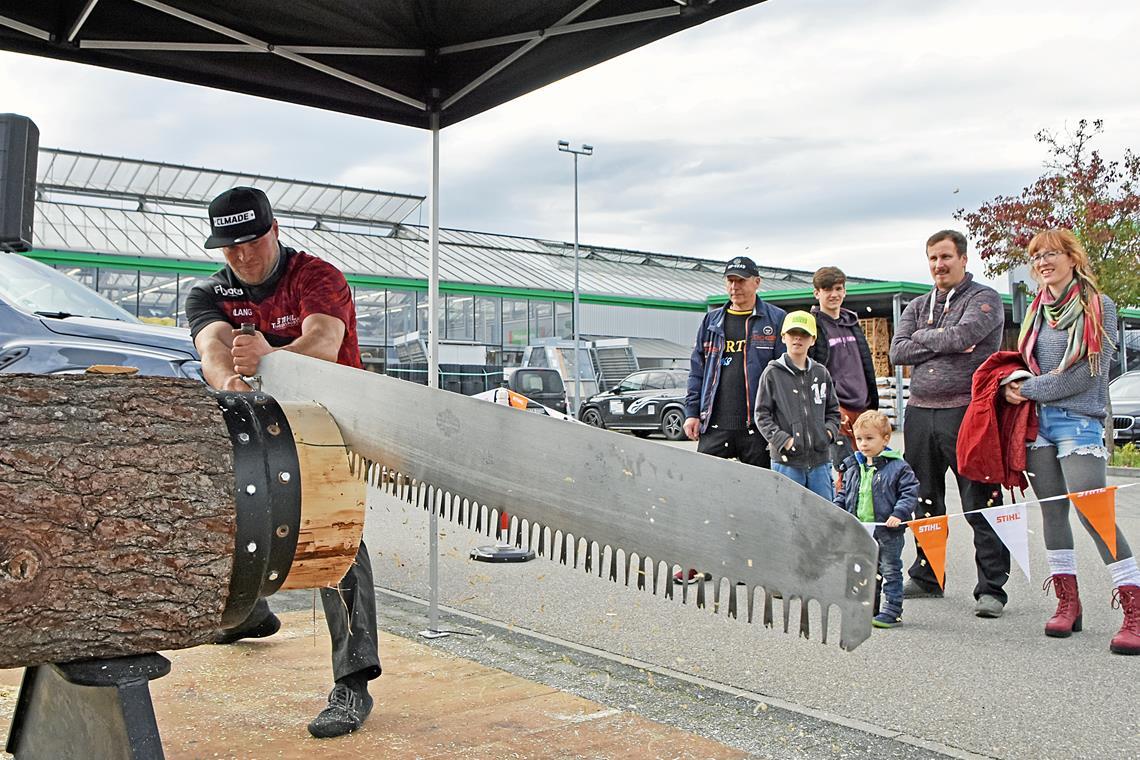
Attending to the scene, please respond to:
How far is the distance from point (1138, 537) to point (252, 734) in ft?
24.1

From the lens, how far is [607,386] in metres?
26.5

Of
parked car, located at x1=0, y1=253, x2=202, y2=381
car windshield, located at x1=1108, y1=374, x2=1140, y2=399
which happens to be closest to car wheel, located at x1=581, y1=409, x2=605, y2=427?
car windshield, located at x1=1108, y1=374, x2=1140, y2=399

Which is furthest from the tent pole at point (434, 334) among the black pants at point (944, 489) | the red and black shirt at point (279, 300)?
the black pants at point (944, 489)

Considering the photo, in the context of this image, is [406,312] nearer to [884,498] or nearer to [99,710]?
[884,498]

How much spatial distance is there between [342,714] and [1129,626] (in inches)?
143

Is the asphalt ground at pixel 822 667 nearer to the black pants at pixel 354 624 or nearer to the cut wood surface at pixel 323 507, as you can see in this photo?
the black pants at pixel 354 624

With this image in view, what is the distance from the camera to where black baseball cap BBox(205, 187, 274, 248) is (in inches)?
145

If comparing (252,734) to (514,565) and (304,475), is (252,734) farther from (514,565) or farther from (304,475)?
(514,565)

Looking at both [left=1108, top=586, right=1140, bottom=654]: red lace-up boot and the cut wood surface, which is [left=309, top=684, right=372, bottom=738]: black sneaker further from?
[left=1108, top=586, right=1140, bottom=654]: red lace-up boot

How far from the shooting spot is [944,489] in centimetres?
553

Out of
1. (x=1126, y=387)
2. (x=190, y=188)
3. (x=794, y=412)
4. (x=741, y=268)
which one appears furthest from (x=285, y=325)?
(x=190, y=188)

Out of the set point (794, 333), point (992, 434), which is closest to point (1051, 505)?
point (992, 434)

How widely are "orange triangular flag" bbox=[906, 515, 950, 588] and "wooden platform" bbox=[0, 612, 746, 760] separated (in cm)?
216

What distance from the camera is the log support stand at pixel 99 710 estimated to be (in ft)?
7.36
